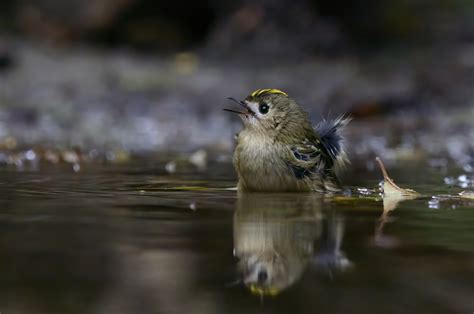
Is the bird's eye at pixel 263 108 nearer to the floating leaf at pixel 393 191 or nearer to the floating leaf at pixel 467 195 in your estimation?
the floating leaf at pixel 393 191

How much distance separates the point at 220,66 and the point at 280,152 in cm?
934

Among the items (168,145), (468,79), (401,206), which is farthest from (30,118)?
(401,206)

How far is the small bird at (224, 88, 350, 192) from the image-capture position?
17.6ft

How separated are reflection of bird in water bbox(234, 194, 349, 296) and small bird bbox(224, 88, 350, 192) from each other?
7.2 inches

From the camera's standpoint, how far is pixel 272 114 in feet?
18.8

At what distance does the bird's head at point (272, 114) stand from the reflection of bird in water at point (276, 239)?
23.2 inches

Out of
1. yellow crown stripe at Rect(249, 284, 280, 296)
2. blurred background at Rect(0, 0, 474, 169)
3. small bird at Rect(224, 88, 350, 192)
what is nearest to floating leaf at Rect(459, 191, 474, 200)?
small bird at Rect(224, 88, 350, 192)

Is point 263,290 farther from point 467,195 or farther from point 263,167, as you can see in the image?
point 467,195

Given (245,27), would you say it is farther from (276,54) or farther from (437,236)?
(437,236)

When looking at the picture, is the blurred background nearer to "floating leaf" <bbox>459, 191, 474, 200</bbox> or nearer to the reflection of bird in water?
"floating leaf" <bbox>459, 191, 474, 200</bbox>

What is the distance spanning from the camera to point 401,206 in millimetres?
4938

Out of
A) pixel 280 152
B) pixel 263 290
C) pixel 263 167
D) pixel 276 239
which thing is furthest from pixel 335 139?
pixel 263 290

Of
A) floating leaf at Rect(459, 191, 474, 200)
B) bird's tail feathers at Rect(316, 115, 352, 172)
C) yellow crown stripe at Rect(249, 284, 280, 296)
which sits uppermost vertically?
bird's tail feathers at Rect(316, 115, 352, 172)

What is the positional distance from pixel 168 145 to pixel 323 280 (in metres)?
7.40
